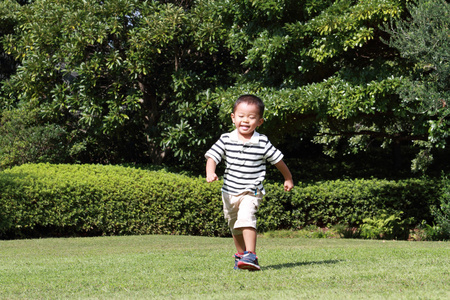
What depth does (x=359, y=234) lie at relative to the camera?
11836mm

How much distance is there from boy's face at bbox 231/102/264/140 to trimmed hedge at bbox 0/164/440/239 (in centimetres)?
606

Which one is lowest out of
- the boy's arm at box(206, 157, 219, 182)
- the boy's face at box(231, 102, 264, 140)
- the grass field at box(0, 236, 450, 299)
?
the grass field at box(0, 236, 450, 299)

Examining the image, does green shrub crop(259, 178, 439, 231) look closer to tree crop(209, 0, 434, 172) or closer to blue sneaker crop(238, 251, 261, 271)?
tree crop(209, 0, 434, 172)

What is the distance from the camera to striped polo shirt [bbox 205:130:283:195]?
18.2ft

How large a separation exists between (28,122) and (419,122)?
33.3ft

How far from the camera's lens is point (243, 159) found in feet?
18.2

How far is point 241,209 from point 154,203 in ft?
20.3

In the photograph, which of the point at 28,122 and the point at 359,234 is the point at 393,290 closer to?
the point at 359,234

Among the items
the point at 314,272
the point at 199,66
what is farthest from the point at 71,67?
the point at 314,272

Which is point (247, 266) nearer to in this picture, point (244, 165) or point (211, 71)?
point (244, 165)

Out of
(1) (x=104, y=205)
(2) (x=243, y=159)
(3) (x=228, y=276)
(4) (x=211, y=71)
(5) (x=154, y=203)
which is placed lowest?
(3) (x=228, y=276)

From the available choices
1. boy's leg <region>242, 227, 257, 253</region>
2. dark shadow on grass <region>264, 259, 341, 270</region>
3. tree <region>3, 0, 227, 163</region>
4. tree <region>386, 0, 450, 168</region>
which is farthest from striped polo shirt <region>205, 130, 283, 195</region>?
tree <region>3, 0, 227, 163</region>

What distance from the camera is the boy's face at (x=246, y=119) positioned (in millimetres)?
→ 5586

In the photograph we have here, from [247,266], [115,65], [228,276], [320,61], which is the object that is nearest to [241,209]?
[247,266]
